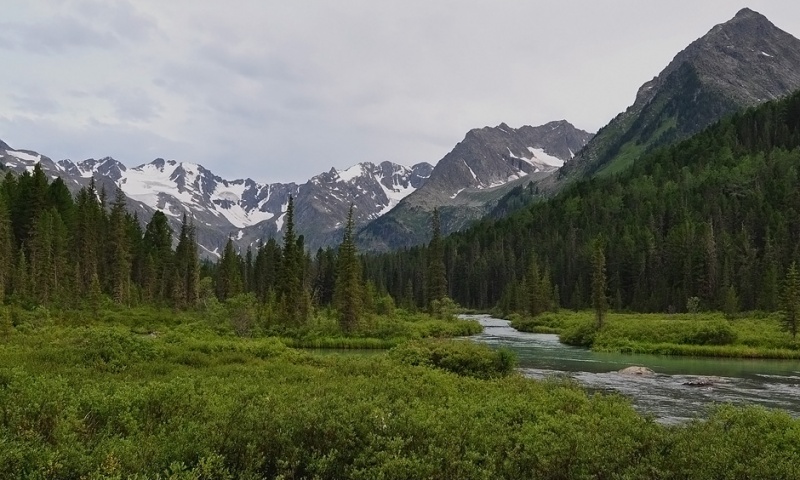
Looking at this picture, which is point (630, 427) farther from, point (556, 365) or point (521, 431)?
point (556, 365)

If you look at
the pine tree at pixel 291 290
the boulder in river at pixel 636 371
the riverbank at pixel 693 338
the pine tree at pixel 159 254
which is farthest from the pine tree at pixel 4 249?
the riverbank at pixel 693 338

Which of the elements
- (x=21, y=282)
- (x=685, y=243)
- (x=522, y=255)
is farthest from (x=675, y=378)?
(x=522, y=255)

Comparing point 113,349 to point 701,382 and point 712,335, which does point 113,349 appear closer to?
point 701,382

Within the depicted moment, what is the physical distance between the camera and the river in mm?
33281

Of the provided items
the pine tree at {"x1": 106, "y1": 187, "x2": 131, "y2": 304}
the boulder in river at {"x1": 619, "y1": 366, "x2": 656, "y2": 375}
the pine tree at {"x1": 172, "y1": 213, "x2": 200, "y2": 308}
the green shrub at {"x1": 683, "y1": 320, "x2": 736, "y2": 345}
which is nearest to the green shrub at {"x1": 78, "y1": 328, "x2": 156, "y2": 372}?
the boulder in river at {"x1": 619, "y1": 366, "x2": 656, "y2": 375}

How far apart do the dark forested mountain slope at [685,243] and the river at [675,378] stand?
47.4m

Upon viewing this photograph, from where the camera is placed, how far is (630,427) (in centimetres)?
1491

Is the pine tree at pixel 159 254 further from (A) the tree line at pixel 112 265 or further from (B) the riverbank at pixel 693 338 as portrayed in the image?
(B) the riverbank at pixel 693 338

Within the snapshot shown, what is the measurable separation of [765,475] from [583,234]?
17569 centimetres

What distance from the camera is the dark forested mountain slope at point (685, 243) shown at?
118 metres

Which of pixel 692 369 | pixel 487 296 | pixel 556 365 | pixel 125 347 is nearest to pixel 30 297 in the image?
pixel 125 347

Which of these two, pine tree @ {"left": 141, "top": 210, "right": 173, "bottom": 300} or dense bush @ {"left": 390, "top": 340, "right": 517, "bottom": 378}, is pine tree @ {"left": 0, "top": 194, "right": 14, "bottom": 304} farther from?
dense bush @ {"left": 390, "top": 340, "right": 517, "bottom": 378}

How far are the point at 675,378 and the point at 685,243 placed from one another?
93955 mm

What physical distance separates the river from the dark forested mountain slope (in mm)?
47359
